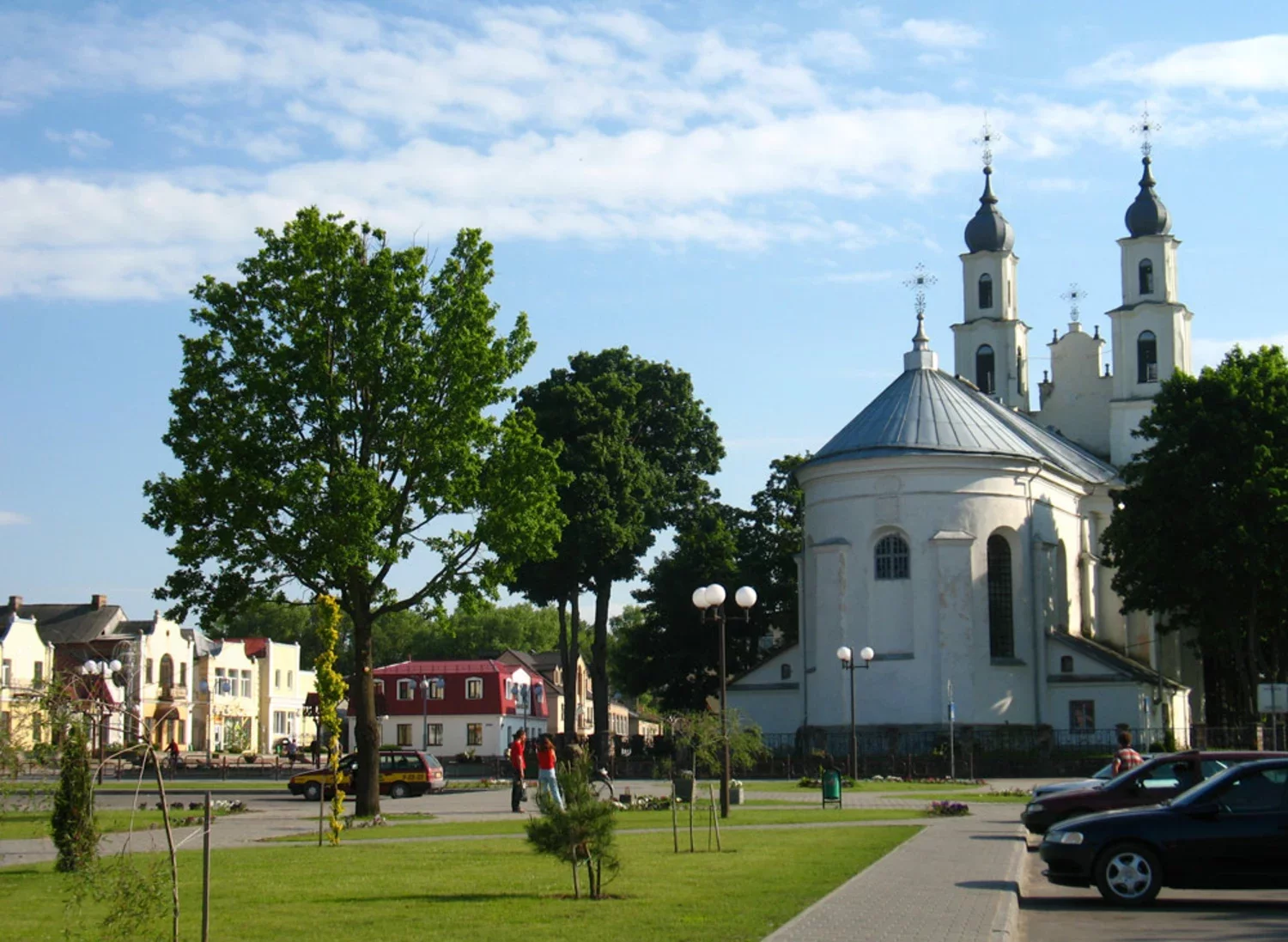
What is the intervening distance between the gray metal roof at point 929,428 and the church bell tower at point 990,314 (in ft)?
34.3

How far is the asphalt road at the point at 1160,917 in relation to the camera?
1315cm

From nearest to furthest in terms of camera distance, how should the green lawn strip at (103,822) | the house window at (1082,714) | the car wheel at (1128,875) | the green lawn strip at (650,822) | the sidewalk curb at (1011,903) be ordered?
the sidewalk curb at (1011,903)
the car wheel at (1128,875)
the green lawn strip at (103,822)
the green lawn strip at (650,822)
the house window at (1082,714)

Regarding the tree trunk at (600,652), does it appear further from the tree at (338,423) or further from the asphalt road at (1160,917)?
the asphalt road at (1160,917)

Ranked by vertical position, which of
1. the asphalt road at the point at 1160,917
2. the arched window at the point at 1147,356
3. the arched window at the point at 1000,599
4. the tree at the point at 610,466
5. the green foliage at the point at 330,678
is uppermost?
the arched window at the point at 1147,356

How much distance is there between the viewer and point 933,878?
1644 cm

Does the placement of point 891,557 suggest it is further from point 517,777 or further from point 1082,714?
point 517,777

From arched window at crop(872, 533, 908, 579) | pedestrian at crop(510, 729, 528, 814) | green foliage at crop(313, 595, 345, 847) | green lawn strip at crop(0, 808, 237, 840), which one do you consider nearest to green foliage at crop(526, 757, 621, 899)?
green foliage at crop(313, 595, 345, 847)

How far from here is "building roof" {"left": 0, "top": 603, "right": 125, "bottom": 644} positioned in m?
84.1

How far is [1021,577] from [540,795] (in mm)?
41143

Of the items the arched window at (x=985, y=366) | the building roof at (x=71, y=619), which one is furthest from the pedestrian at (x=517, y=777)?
the building roof at (x=71, y=619)

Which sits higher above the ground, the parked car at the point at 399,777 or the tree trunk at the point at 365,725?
the tree trunk at the point at 365,725

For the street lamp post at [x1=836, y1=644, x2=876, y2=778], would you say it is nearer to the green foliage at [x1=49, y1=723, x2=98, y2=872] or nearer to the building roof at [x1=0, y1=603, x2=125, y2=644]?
the green foliage at [x1=49, y1=723, x2=98, y2=872]

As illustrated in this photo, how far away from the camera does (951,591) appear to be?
171ft

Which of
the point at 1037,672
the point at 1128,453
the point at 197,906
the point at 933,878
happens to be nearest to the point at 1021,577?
the point at 1037,672
